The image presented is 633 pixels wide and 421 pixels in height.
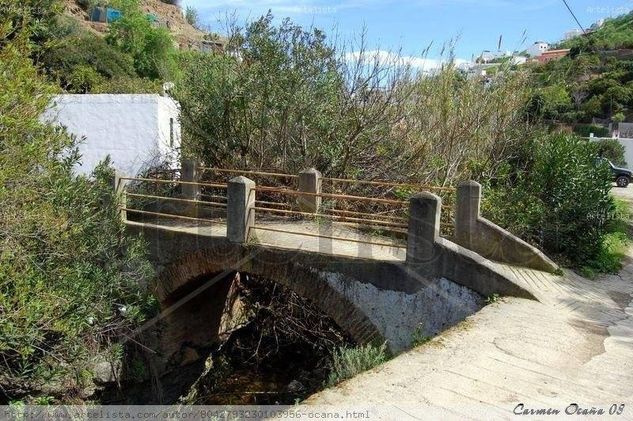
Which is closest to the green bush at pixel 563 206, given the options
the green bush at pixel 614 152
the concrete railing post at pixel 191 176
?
the concrete railing post at pixel 191 176

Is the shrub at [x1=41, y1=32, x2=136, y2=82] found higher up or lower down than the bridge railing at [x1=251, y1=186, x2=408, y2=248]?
higher up

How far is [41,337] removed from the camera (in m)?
5.66

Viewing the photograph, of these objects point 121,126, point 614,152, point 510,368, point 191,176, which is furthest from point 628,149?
point 510,368

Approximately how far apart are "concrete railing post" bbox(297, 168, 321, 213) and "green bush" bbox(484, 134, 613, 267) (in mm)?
3170

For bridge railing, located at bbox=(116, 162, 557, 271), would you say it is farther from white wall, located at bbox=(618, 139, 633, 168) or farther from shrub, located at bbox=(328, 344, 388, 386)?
white wall, located at bbox=(618, 139, 633, 168)

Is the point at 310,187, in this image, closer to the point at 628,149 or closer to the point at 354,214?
the point at 354,214

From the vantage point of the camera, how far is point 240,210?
27.2ft

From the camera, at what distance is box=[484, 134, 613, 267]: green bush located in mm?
9516

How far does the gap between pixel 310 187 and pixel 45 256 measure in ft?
16.0

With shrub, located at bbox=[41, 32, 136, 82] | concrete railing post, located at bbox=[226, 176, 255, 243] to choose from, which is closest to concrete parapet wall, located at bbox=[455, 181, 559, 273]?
concrete railing post, located at bbox=[226, 176, 255, 243]

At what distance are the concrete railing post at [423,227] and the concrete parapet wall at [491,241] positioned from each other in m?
1.59

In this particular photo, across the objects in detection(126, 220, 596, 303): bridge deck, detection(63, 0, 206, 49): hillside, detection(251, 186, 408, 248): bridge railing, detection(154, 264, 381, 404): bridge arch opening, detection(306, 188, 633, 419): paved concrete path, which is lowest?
detection(154, 264, 381, 404): bridge arch opening

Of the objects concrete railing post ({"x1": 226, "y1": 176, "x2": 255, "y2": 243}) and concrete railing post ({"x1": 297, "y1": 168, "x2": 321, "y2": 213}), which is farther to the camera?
concrete railing post ({"x1": 297, "y1": 168, "x2": 321, "y2": 213})

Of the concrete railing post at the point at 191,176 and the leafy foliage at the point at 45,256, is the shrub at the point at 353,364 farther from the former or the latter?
the concrete railing post at the point at 191,176
